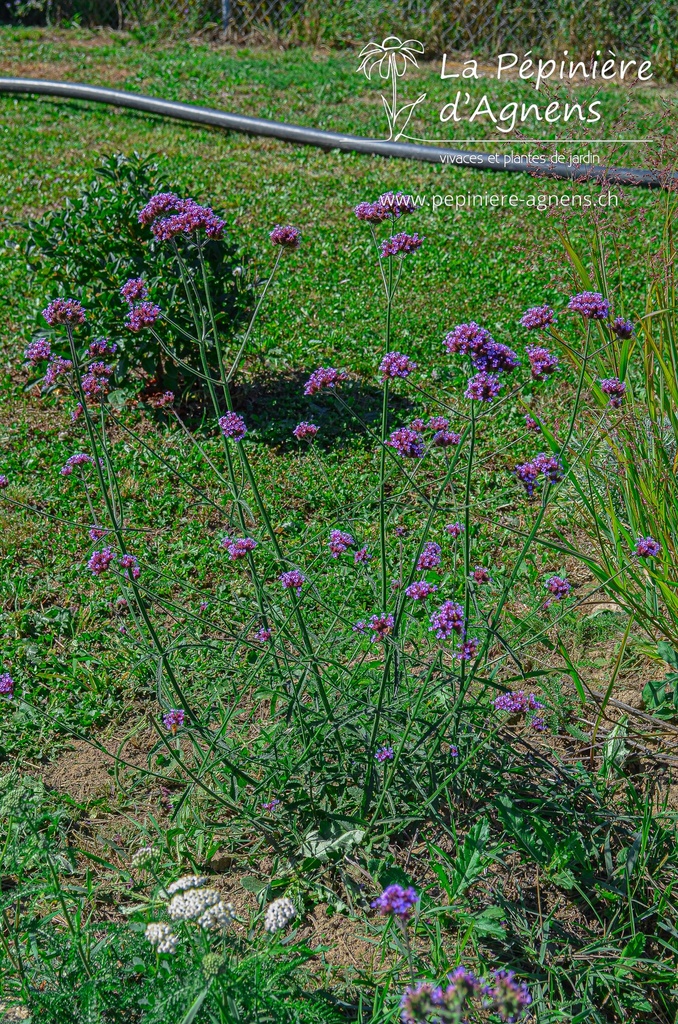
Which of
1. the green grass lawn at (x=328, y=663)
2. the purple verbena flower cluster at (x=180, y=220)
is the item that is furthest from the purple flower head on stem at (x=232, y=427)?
the purple verbena flower cluster at (x=180, y=220)

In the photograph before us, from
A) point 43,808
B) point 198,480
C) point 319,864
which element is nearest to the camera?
point 319,864

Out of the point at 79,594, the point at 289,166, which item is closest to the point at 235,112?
the point at 289,166

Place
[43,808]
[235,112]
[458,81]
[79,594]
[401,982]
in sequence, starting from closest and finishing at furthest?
1. [401,982]
2. [43,808]
3. [79,594]
4. [235,112]
5. [458,81]

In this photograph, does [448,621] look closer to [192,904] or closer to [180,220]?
[192,904]

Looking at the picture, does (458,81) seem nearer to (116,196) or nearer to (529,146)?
(529,146)

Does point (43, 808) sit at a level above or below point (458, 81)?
below

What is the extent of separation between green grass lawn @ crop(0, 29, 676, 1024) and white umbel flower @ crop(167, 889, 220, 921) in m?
0.13

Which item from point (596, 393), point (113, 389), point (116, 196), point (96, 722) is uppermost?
point (116, 196)

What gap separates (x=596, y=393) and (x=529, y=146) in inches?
205

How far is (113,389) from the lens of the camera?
4.54m

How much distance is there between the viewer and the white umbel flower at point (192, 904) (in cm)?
185

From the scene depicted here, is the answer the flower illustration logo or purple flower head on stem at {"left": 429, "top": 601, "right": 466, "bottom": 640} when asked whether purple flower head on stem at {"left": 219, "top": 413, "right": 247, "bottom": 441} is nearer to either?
purple flower head on stem at {"left": 429, "top": 601, "right": 466, "bottom": 640}

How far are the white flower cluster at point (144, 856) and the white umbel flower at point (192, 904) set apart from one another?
56cm

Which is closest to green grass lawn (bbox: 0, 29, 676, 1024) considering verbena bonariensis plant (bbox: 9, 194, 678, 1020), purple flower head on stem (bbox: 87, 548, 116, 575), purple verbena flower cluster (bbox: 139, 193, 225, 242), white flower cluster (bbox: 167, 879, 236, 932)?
verbena bonariensis plant (bbox: 9, 194, 678, 1020)
